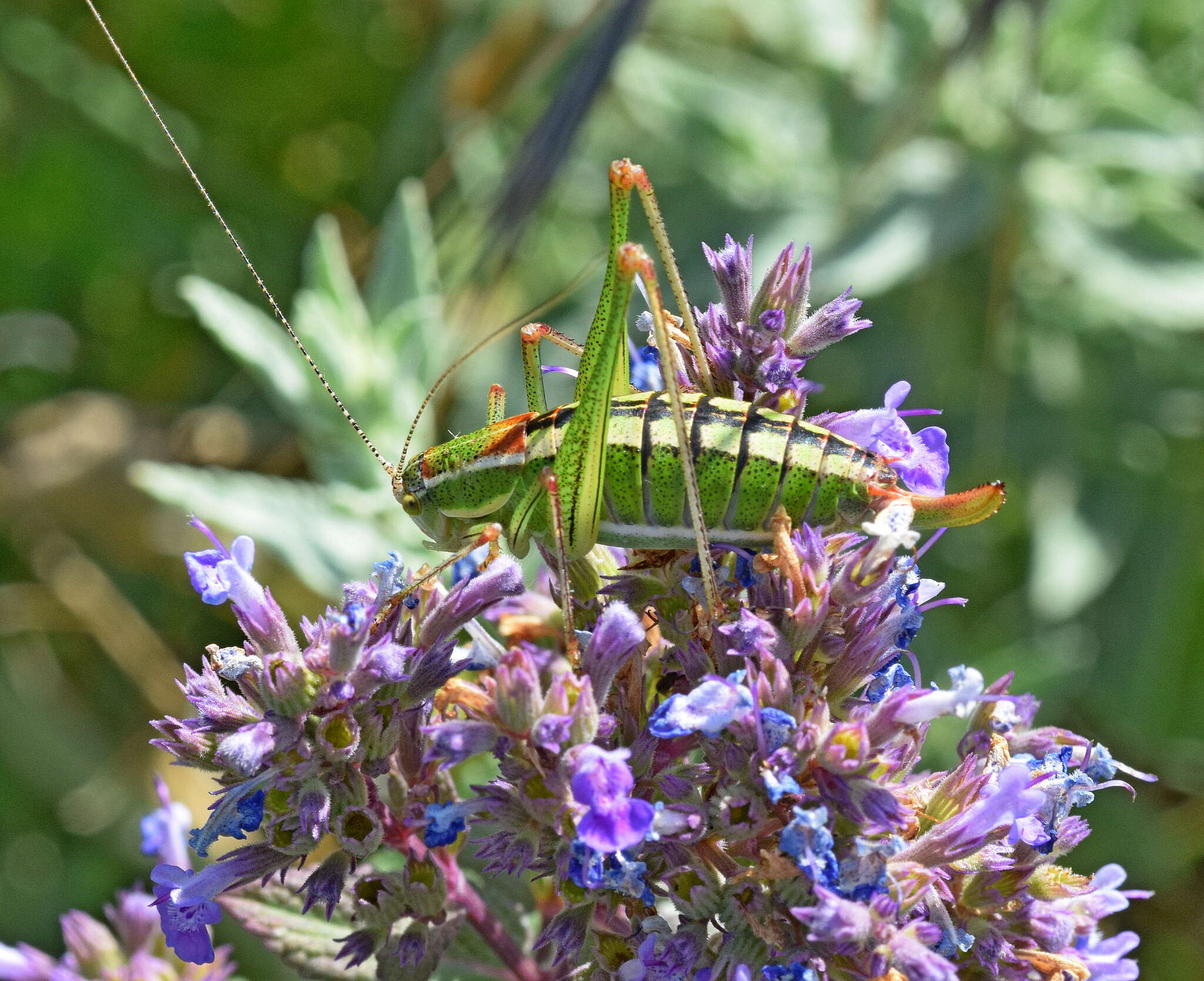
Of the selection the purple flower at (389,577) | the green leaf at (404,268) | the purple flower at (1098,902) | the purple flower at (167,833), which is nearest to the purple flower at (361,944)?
the purple flower at (167,833)

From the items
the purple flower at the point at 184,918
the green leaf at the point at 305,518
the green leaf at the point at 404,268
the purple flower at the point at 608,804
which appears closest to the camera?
the purple flower at the point at 608,804

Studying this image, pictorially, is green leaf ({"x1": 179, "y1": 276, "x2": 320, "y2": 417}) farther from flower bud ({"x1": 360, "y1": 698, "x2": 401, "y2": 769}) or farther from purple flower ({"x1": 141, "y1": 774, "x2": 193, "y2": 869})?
flower bud ({"x1": 360, "y1": 698, "x2": 401, "y2": 769})

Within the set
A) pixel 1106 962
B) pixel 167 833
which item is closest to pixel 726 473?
pixel 1106 962

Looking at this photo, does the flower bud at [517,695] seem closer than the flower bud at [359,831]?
Yes

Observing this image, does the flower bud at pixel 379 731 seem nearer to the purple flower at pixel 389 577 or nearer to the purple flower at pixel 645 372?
the purple flower at pixel 389 577

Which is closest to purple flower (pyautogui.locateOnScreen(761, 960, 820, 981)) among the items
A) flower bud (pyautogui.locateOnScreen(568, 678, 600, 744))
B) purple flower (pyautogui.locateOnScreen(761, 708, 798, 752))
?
purple flower (pyautogui.locateOnScreen(761, 708, 798, 752))

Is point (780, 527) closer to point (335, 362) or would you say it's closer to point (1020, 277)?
point (335, 362)

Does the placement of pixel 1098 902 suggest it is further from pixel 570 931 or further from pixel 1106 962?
pixel 570 931
